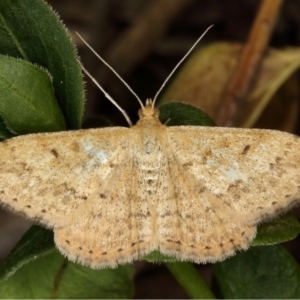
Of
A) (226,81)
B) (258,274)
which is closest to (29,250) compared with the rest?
(258,274)

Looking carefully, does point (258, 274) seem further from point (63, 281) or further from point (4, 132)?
point (4, 132)

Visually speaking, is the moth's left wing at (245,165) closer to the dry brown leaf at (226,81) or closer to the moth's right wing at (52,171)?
the moth's right wing at (52,171)

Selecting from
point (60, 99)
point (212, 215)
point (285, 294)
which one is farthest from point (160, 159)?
point (285, 294)

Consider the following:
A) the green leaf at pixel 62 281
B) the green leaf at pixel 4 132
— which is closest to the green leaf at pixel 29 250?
the green leaf at pixel 62 281

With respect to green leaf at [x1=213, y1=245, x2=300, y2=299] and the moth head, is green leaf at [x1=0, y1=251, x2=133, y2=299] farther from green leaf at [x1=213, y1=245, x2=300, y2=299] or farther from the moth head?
the moth head

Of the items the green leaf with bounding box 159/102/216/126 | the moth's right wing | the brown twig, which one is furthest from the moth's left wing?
the brown twig

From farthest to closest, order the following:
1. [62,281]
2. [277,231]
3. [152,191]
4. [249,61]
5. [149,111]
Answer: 1. [249,61]
2. [62,281]
3. [149,111]
4. [152,191]
5. [277,231]
